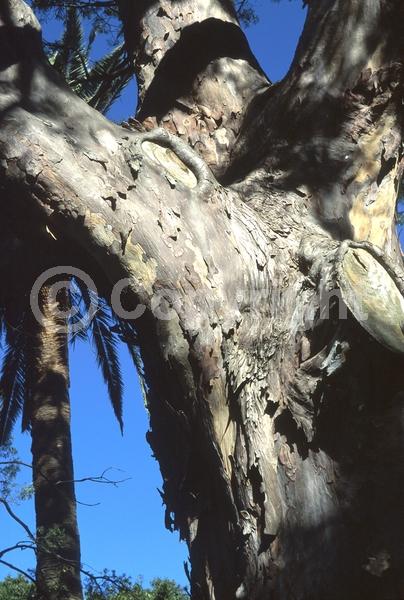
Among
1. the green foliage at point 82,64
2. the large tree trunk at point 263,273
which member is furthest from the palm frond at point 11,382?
the large tree trunk at point 263,273

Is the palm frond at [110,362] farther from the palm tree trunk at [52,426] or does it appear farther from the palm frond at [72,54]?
the palm frond at [72,54]

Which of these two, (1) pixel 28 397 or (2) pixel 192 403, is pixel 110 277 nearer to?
(2) pixel 192 403

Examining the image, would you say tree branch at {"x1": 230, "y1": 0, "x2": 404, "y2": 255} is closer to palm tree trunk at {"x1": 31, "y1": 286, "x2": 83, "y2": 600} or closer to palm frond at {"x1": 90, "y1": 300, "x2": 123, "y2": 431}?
palm tree trunk at {"x1": 31, "y1": 286, "x2": 83, "y2": 600}

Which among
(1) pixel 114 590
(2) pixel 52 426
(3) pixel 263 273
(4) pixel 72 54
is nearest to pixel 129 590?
(1) pixel 114 590

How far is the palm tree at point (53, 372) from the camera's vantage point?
224 inches

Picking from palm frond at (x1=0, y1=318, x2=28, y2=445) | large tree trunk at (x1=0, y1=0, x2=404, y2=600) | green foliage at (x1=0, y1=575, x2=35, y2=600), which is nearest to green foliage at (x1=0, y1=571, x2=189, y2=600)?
green foliage at (x1=0, y1=575, x2=35, y2=600)

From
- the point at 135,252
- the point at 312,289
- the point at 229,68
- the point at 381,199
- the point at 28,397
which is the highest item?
the point at 28,397

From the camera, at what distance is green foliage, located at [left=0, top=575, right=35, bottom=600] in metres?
4.71

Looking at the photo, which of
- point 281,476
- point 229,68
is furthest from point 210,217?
point 229,68

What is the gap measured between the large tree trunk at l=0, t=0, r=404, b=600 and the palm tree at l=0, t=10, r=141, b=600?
74.0 inches

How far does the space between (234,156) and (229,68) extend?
57cm

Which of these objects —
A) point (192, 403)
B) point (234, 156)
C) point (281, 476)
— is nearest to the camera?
point (281, 476)

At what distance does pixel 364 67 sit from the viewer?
310cm

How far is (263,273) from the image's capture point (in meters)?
2.65
